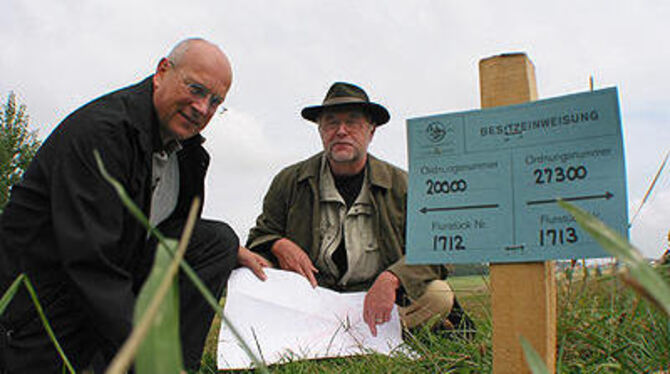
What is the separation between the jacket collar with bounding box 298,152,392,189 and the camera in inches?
134

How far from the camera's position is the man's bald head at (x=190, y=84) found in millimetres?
2309

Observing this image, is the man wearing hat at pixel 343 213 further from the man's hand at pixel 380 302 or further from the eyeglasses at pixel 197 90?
the eyeglasses at pixel 197 90

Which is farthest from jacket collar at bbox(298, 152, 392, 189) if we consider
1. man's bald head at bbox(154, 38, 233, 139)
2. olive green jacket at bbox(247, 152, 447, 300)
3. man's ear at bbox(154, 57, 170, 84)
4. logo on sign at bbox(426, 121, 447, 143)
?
logo on sign at bbox(426, 121, 447, 143)

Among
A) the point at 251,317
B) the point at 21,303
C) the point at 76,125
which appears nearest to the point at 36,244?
the point at 21,303

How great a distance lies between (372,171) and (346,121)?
393mm

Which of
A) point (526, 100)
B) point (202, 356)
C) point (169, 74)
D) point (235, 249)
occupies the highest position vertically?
point (169, 74)

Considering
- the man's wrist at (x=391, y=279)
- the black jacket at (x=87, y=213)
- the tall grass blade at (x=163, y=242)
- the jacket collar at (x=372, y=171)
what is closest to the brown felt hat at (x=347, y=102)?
the jacket collar at (x=372, y=171)

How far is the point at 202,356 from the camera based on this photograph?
268 cm

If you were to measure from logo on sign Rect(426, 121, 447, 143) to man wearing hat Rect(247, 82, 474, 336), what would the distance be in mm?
1768

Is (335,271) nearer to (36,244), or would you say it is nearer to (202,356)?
(202,356)

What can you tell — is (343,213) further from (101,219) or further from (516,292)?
(516,292)

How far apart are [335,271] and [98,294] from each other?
1.86m

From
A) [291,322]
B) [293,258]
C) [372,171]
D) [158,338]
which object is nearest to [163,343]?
[158,338]

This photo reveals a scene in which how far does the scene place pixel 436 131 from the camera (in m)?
1.42
